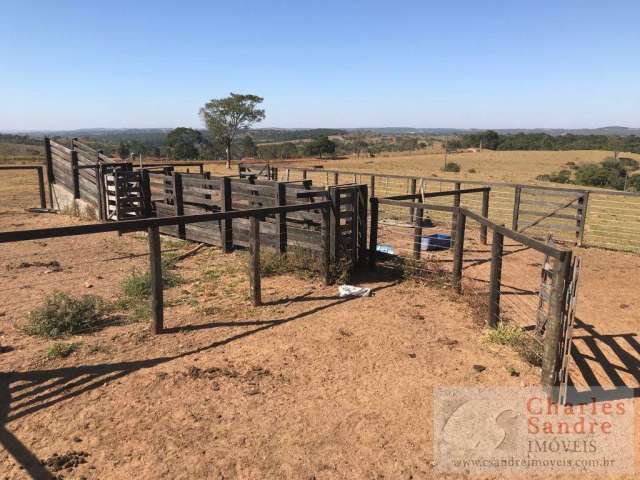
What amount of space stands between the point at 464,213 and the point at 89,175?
11991 mm

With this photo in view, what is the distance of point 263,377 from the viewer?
468 centimetres

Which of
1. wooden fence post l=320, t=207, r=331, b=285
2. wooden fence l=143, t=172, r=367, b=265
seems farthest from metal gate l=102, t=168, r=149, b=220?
wooden fence post l=320, t=207, r=331, b=285

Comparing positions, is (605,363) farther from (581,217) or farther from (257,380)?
(581,217)

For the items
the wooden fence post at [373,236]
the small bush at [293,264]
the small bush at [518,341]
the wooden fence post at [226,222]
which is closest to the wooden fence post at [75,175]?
the wooden fence post at [226,222]

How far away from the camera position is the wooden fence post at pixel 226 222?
1004cm

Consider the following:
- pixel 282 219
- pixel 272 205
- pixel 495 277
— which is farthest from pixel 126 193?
pixel 495 277

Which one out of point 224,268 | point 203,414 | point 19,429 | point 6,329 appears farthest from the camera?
point 224,268

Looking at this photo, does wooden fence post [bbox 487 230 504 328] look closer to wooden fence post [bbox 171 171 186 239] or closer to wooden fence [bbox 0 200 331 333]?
wooden fence [bbox 0 200 331 333]

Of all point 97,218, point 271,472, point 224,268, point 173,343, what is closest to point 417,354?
point 271,472

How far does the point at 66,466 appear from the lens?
3.35m

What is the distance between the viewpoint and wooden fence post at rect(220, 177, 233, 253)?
10.0m

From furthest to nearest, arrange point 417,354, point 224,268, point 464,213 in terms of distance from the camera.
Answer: point 224,268
point 464,213
point 417,354

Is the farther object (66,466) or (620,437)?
(620,437)

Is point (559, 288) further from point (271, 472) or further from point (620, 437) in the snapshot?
point (271, 472)
